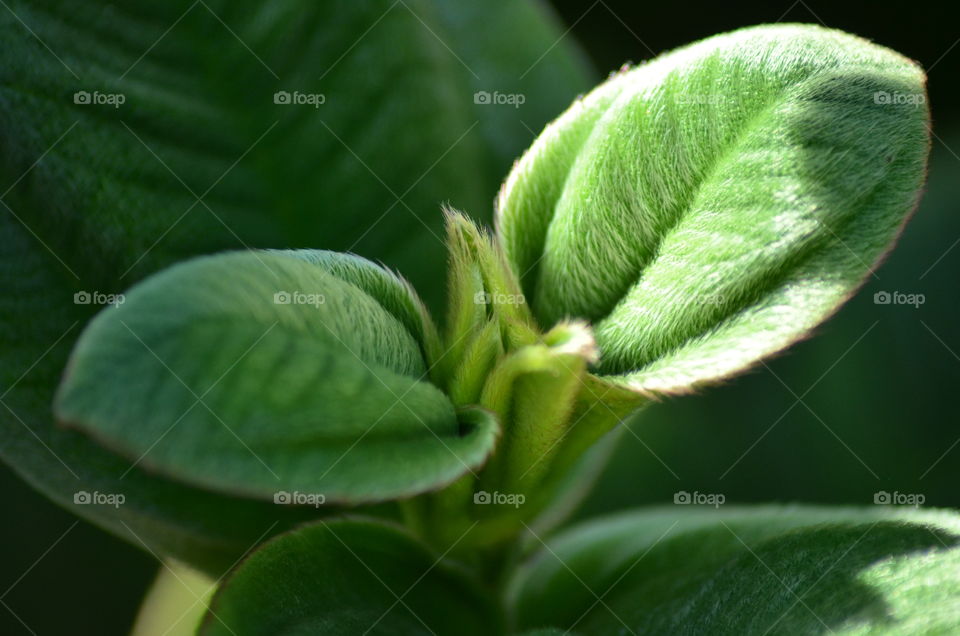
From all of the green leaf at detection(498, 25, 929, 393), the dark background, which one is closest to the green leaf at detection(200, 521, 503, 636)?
the green leaf at detection(498, 25, 929, 393)

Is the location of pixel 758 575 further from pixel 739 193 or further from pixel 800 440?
pixel 800 440

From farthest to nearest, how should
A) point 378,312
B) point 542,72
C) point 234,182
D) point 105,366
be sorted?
point 542,72 < point 234,182 < point 378,312 < point 105,366

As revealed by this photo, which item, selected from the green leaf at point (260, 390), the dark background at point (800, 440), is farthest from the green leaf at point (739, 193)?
the dark background at point (800, 440)

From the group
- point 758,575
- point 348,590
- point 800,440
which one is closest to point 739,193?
point 758,575

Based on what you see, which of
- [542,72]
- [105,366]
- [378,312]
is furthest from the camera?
[542,72]

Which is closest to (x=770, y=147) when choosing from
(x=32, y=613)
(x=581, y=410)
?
(x=581, y=410)

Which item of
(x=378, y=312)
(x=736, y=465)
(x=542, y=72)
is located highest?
(x=542, y=72)

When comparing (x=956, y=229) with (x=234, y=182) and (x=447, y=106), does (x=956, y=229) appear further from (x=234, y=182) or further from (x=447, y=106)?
(x=234, y=182)
